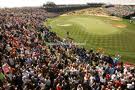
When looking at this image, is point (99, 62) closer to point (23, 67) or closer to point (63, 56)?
point (63, 56)

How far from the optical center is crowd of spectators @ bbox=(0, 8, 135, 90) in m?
33.9

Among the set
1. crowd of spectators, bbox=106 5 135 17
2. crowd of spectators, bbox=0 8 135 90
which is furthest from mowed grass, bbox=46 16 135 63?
crowd of spectators, bbox=106 5 135 17

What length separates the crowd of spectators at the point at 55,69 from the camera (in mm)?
33906

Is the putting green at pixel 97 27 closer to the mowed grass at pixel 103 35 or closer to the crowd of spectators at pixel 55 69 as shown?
the mowed grass at pixel 103 35

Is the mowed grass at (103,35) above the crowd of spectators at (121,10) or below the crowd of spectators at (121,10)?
above

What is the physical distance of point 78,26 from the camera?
230 ft

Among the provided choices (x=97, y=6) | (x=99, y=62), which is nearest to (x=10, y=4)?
(x=97, y=6)

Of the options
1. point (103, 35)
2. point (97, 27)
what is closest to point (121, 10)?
point (97, 27)

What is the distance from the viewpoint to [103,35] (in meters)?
60.8

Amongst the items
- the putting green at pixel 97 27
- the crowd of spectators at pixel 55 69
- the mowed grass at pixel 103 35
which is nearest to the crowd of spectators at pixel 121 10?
the mowed grass at pixel 103 35

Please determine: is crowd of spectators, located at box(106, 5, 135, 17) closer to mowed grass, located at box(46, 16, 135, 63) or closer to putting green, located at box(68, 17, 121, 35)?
mowed grass, located at box(46, 16, 135, 63)

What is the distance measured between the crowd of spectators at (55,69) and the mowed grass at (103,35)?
6338mm

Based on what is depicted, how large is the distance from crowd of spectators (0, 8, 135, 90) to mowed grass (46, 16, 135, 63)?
6338mm

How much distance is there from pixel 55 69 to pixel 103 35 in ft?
81.8
